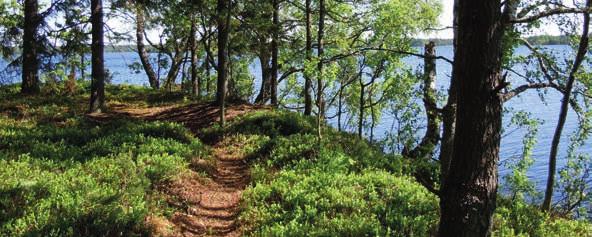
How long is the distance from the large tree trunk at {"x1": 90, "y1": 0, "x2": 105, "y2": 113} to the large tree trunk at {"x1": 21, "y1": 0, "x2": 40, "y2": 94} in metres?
2.52

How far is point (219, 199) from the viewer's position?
1141 cm

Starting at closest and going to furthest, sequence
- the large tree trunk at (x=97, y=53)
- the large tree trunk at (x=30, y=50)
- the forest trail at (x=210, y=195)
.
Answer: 1. the forest trail at (x=210, y=195)
2. the large tree trunk at (x=97, y=53)
3. the large tree trunk at (x=30, y=50)

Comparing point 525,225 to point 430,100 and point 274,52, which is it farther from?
point 274,52

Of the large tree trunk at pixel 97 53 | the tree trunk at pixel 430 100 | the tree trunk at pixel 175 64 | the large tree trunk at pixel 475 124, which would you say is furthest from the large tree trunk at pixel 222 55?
the tree trunk at pixel 175 64

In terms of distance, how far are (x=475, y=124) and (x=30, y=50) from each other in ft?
67.9

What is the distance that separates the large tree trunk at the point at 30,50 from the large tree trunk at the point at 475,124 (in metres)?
18.9

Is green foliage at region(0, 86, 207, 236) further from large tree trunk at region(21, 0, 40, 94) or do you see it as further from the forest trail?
large tree trunk at region(21, 0, 40, 94)

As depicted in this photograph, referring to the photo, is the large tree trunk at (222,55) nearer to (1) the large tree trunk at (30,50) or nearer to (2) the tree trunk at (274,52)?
(2) the tree trunk at (274,52)

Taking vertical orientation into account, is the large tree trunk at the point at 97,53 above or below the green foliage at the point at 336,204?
above

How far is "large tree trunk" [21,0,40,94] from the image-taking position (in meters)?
19.6

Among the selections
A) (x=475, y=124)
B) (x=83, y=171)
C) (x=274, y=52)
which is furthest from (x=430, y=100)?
(x=475, y=124)

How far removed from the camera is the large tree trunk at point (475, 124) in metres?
5.29

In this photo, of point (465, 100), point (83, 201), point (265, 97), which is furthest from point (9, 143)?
point (265, 97)

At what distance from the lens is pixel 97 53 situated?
1906 centimetres
